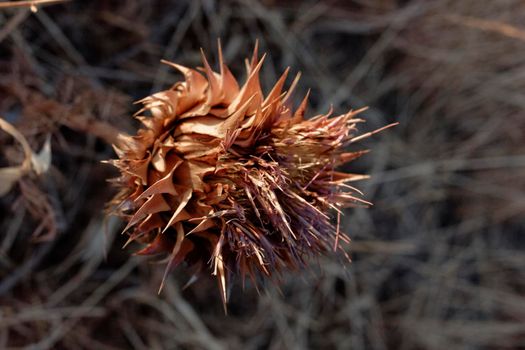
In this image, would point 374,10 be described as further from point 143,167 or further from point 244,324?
point 143,167

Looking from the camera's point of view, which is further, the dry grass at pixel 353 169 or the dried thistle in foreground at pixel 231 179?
the dry grass at pixel 353 169

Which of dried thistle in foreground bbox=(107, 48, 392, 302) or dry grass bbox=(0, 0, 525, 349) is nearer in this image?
dried thistle in foreground bbox=(107, 48, 392, 302)

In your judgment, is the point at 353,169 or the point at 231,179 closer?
the point at 231,179

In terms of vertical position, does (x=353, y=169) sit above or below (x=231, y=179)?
below
